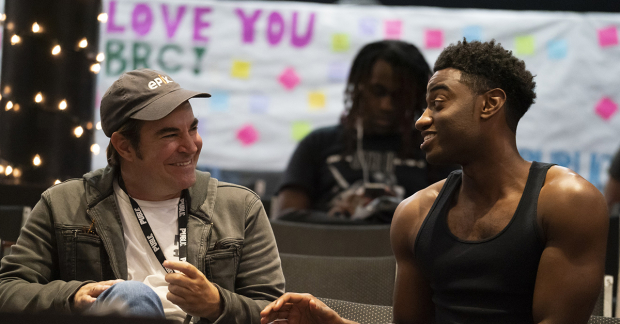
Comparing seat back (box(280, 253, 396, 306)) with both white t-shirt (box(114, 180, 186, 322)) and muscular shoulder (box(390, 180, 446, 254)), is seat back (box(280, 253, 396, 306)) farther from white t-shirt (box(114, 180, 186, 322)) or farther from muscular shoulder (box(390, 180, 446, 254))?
white t-shirt (box(114, 180, 186, 322))

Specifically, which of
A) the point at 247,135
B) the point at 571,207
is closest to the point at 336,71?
the point at 247,135

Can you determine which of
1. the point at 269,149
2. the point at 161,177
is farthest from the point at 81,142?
the point at 269,149

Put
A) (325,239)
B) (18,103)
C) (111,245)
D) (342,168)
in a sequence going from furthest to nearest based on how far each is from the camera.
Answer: (342,168) → (325,239) → (18,103) → (111,245)

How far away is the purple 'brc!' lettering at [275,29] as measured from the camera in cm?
455

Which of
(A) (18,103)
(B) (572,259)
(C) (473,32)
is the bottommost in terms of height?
(B) (572,259)

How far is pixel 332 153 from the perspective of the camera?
3.60 metres

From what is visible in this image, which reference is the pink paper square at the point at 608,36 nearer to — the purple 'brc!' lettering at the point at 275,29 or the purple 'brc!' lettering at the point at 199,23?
the purple 'brc!' lettering at the point at 275,29

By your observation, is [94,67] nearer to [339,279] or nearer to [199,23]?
[339,279]

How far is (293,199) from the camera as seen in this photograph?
3539mm

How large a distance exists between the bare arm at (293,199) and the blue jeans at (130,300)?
1855 mm

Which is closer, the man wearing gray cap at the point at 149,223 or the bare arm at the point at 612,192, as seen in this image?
the man wearing gray cap at the point at 149,223

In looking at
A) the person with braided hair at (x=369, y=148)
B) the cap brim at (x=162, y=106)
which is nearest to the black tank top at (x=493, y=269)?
the cap brim at (x=162, y=106)

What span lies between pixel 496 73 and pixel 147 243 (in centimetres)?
116

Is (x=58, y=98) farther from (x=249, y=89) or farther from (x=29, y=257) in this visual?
(x=249, y=89)
